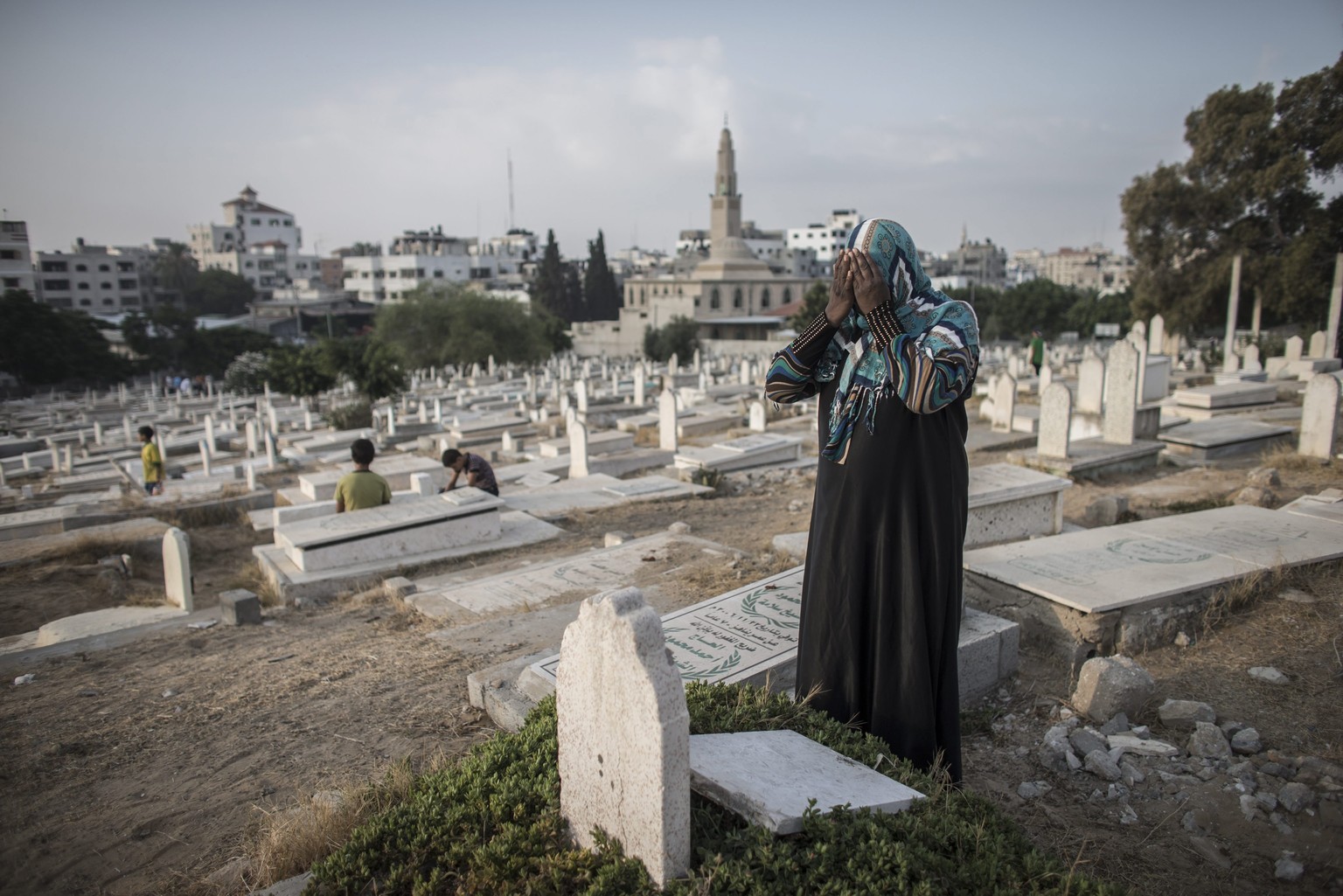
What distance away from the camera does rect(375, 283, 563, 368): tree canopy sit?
32500 millimetres

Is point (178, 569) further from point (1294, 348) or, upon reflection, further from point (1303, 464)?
point (1294, 348)

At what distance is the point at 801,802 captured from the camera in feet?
7.12

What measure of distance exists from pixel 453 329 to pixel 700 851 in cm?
3221

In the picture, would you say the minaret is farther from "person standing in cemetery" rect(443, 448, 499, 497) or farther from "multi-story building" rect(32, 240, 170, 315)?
"person standing in cemetery" rect(443, 448, 499, 497)

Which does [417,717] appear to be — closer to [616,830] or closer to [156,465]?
[616,830]

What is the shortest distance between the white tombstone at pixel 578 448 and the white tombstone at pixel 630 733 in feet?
28.1

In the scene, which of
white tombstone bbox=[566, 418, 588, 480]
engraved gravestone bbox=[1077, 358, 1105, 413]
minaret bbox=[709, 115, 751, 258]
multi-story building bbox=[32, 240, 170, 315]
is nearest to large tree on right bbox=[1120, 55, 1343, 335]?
engraved gravestone bbox=[1077, 358, 1105, 413]

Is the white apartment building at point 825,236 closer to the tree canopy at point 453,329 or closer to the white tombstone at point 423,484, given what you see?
the tree canopy at point 453,329

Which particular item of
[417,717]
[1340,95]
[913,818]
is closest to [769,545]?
[417,717]

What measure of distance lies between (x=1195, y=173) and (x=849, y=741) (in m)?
24.3

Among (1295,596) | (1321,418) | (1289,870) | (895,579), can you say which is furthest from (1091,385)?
(895,579)

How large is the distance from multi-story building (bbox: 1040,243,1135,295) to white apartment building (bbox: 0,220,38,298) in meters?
117

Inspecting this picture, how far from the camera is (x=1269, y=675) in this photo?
3.76m

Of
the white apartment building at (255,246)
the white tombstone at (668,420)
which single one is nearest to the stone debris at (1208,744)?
the white tombstone at (668,420)
